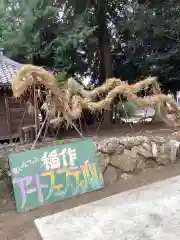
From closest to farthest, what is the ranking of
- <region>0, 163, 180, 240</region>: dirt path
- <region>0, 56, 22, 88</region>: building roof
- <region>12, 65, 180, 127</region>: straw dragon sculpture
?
<region>0, 163, 180, 240</region>: dirt path, <region>12, 65, 180, 127</region>: straw dragon sculpture, <region>0, 56, 22, 88</region>: building roof

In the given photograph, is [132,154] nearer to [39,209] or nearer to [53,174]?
[53,174]

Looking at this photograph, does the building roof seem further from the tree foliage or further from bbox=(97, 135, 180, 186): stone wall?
bbox=(97, 135, 180, 186): stone wall

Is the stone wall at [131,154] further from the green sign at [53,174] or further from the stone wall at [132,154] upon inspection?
the green sign at [53,174]

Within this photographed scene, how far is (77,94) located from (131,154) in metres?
2.11

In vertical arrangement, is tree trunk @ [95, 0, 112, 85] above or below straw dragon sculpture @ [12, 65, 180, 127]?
above

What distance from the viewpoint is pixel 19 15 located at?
701cm

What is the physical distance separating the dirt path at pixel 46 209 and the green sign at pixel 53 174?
91 mm

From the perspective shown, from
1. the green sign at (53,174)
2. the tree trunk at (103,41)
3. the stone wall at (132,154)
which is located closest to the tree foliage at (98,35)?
the tree trunk at (103,41)

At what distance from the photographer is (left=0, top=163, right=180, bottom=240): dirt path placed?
2.59 metres

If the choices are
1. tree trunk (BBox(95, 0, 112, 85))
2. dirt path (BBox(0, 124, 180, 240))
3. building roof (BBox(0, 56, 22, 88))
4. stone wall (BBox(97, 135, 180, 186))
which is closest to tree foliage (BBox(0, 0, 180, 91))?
tree trunk (BBox(95, 0, 112, 85))

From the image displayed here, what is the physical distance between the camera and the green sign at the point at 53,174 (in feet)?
9.73

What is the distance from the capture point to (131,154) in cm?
431

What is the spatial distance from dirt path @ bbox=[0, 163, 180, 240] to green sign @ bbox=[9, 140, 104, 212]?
91 millimetres

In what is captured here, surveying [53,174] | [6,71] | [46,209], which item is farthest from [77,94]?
[6,71]
